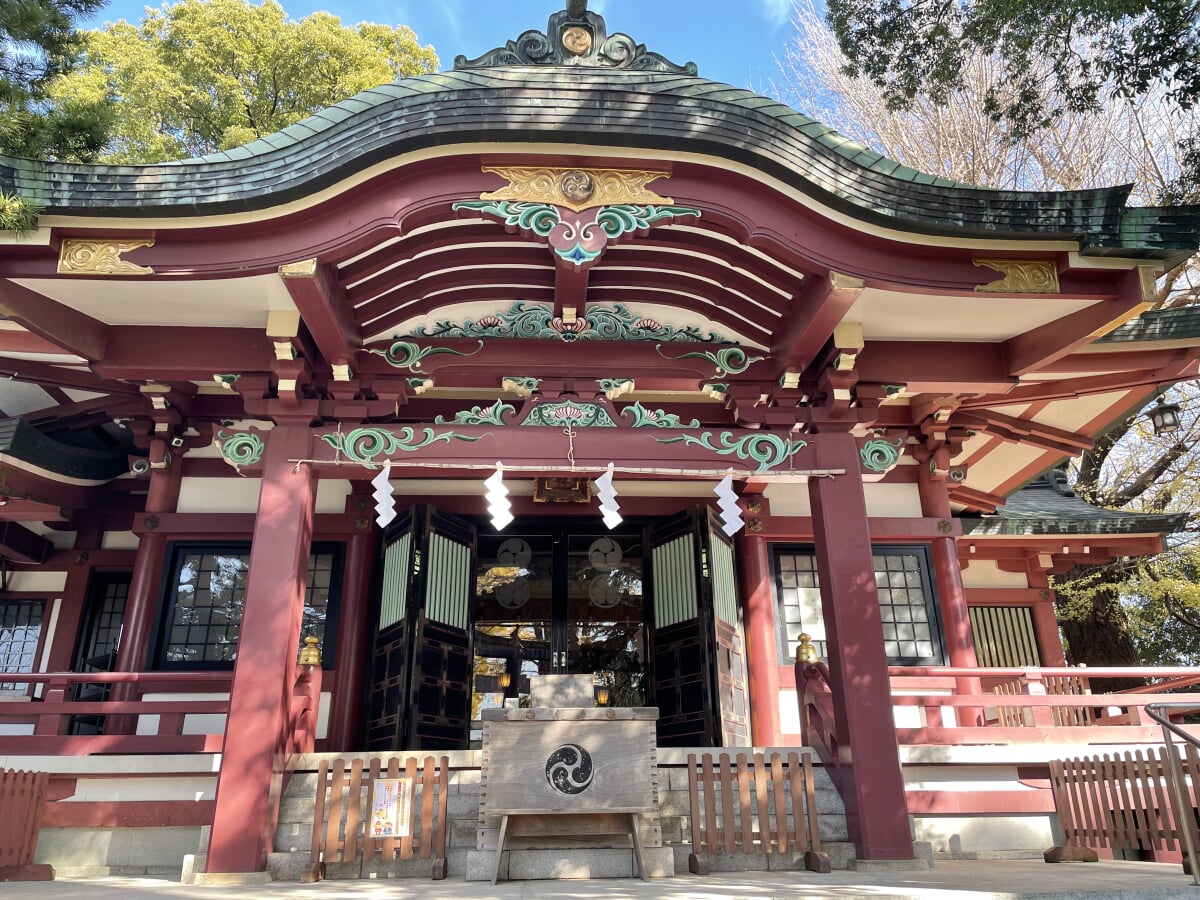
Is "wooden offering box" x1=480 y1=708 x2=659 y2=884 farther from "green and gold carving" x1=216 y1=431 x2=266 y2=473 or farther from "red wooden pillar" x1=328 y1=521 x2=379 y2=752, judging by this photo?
"red wooden pillar" x1=328 y1=521 x2=379 y2=752

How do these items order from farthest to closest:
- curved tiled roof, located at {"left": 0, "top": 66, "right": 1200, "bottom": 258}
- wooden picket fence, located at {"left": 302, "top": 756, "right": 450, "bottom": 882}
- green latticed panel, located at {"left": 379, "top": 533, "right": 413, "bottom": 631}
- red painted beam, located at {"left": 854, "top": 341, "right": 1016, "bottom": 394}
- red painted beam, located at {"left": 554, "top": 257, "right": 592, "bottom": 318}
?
green latticed panel, located at {"left": 379, "top": 533, "right": 413, "bottom": 631} → red painted beam, located at {"left": 854, "top": 341, "right": 1016, "bottom": 394} → red painted beam, located at {"left": 554, "top": 257, "right": 592, "bottom": 318} → curved tiled roof, located at {"left": 0, "top": 66, "right": 1200, "bottom": 258} → wooden picket fence, located at {"left": 302, "top": 756, "right": 450, "bottom": 882}

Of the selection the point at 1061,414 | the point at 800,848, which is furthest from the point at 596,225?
the point at 1061,414

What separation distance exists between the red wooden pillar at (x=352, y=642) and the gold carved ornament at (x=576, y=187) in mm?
4497

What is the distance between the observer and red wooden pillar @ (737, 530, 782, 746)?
29.5 ft

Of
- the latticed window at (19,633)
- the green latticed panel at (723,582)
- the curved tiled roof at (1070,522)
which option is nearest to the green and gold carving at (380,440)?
the green latticed panel at (723,582)

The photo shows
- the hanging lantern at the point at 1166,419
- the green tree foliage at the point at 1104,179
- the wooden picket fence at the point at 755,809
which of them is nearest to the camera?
the wooden picket fence at the point at 755,809

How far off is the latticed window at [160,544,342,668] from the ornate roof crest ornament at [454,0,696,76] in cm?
525

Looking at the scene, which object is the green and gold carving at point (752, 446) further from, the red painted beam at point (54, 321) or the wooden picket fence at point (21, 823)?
the wooden picket fence at point (21, 823)

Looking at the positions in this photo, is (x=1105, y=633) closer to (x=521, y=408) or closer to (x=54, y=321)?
(x=521, y=408)

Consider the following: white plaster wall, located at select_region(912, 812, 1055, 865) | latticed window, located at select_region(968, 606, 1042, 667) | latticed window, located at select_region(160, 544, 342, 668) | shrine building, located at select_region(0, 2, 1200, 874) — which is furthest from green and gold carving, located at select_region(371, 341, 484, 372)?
latticed window, located at select_region(968, 606, 1042, 667)

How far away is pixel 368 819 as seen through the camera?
5.86 meters

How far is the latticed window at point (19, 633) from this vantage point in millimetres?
9992

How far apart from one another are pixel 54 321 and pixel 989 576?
11.3m

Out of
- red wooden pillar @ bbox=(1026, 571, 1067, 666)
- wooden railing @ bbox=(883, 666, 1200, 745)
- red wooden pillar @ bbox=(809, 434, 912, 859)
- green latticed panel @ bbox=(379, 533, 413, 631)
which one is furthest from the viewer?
red wooden pillar @ bbox=(1026, 571, 1067, 666)
